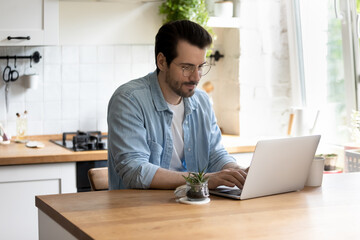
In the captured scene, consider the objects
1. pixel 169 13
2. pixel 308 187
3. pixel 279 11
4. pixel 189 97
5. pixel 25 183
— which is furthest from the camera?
pixel 279 11

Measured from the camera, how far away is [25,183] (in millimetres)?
3273

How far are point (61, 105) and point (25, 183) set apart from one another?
2.89 ft

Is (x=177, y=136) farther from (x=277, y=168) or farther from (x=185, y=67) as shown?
(x=277, y=168)

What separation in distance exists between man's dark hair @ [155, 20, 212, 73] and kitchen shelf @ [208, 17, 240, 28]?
1.60 meters

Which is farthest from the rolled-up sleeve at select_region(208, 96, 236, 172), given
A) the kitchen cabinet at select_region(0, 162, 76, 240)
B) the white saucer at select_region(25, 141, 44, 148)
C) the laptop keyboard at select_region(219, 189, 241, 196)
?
the white saucer at select_region(25, 141, 44, 148)

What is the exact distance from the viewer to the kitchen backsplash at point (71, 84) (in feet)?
12.9

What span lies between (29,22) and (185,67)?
5.17 feet

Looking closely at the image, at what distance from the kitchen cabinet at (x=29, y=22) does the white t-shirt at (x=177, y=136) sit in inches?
54.3

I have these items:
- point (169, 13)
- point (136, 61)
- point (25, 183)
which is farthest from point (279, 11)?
point (25, 183)

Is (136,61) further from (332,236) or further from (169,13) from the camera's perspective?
(332,236)

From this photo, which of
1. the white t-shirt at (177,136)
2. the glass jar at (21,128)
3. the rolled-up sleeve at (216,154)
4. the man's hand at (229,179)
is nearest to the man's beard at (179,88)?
the white t-shirt at (177,136)

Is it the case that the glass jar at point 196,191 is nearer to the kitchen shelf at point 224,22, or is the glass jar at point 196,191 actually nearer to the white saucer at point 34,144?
the white saucer at point 34,144

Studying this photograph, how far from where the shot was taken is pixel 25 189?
10.8ft

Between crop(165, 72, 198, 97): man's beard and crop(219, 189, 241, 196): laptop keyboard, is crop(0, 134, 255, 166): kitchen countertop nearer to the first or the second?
crop(165, 72, 198, 97): man's beard
